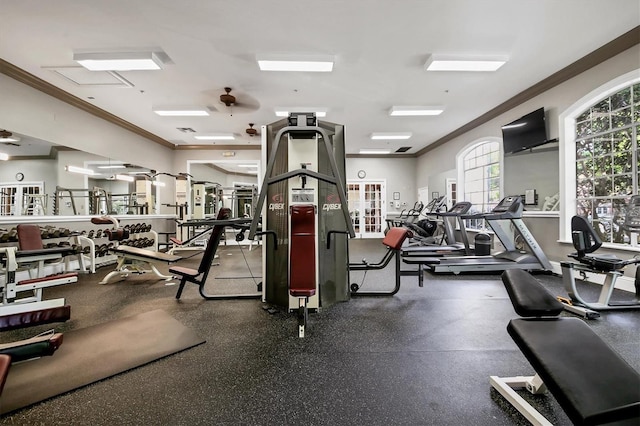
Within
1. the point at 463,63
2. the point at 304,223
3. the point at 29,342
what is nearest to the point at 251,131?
the point at 463,63

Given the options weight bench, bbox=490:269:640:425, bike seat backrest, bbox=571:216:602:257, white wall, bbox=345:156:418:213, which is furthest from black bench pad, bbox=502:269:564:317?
white wall, bbox=345:156:418:213

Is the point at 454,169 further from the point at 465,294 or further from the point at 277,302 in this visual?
the point at 277,302

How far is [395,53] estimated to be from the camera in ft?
12.5

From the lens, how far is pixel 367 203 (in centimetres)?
1058

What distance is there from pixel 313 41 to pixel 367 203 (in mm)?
7560

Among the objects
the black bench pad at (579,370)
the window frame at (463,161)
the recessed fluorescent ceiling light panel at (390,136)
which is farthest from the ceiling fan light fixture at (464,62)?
the black bench pad at (579,370)

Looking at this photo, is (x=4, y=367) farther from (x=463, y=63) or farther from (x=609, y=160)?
(x=609, y=160)

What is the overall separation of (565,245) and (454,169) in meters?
3.87

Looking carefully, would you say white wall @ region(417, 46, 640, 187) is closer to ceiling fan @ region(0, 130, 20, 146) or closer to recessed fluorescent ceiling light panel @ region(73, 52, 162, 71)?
recessed fluorescent ceiling light panel @ region(73, 52, 162, 71)

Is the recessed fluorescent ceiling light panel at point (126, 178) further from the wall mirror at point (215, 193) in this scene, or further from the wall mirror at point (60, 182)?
the wall mirror at point (215, 193)

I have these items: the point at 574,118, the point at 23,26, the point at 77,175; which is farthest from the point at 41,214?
the point at 574,118

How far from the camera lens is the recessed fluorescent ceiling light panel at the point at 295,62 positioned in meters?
3.79

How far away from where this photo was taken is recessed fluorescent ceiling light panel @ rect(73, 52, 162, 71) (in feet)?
→ 12.0

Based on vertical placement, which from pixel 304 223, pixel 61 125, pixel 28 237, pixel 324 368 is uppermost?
pixel 61 125
